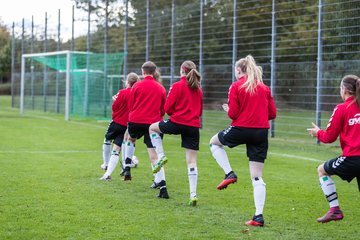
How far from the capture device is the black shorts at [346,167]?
6617 millimetres

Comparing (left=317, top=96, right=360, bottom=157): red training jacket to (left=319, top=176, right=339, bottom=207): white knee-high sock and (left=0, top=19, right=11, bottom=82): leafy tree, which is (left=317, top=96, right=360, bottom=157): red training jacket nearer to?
(left=319, top=176, right=339, bottom=207): white knee-high sock

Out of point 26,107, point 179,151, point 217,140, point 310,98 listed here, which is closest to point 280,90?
Result: point 310,98

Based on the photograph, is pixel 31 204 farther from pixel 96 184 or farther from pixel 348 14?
pixel 348 14

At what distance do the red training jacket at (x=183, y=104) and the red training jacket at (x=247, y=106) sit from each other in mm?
1218

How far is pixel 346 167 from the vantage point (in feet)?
21.9

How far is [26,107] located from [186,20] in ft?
53.7

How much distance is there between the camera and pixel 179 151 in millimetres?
15906

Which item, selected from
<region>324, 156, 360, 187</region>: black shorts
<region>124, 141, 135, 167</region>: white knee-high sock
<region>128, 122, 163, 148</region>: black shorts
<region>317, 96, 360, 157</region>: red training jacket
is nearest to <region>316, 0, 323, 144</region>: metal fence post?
<region>124, 141, 135, 167</region>: white knee-high sock

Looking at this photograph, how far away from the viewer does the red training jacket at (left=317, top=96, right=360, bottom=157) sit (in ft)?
21.7

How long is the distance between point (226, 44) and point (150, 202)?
72.9 ft

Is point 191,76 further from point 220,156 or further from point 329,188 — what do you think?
point 329,188

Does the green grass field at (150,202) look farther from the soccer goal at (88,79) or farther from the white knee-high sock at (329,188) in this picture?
the soccer goal at (88,79)

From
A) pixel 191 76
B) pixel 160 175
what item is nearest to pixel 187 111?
pixel 191 76

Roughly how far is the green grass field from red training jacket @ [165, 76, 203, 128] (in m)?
1.16
